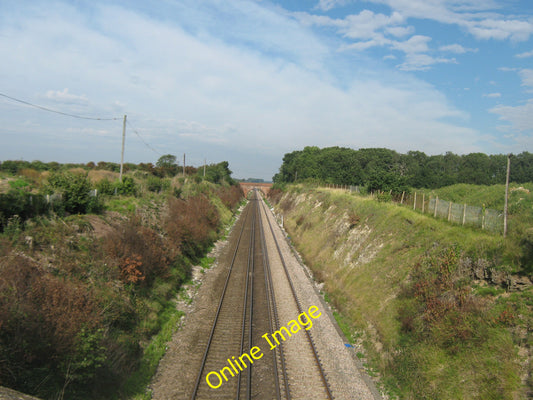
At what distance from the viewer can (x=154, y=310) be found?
13125mm

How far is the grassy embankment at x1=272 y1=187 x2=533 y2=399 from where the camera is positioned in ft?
26.8

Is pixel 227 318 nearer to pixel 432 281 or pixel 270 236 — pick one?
pixel 432 281

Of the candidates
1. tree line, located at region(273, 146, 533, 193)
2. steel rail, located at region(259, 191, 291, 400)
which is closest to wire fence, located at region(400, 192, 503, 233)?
steel rail, located at region(259, 191, 291, 400)

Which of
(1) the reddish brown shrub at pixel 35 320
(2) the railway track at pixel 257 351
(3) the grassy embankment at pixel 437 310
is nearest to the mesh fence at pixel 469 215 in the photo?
(3) the grassy embankment at pixel 437 310

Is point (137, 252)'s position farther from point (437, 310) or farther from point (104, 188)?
point (437, 310)

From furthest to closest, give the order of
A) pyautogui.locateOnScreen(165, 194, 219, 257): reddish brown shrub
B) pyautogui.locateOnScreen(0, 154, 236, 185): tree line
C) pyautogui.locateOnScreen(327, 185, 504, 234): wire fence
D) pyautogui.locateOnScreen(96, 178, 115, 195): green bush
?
pyautogui.locateOnScreen(0, 154, 236, 185): tree line → pyautogui.locateOnScreen(96, 178, 115, 195): green bush → pyautogui.locateOnScreen(165, 194, 219, 257): reddish brown shrub → pyautogui.locateOnScreen(327, 185, 504, 234): wire fence

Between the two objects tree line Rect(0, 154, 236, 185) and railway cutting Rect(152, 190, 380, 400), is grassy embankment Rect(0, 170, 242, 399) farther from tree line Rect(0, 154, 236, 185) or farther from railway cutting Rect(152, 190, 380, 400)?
tree line Rect(0, 154, 236, 185)

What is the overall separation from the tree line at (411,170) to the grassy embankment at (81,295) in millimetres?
22688

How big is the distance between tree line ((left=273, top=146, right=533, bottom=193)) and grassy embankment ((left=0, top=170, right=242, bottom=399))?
22688mm

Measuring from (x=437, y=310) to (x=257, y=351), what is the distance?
617 cm

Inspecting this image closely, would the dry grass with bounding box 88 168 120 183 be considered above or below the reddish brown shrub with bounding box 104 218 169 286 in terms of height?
above

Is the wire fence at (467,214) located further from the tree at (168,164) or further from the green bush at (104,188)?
the tree at (168,164)

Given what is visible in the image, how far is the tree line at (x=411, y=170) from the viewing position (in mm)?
34066

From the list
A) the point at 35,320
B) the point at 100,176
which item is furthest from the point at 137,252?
the point at 100,176
